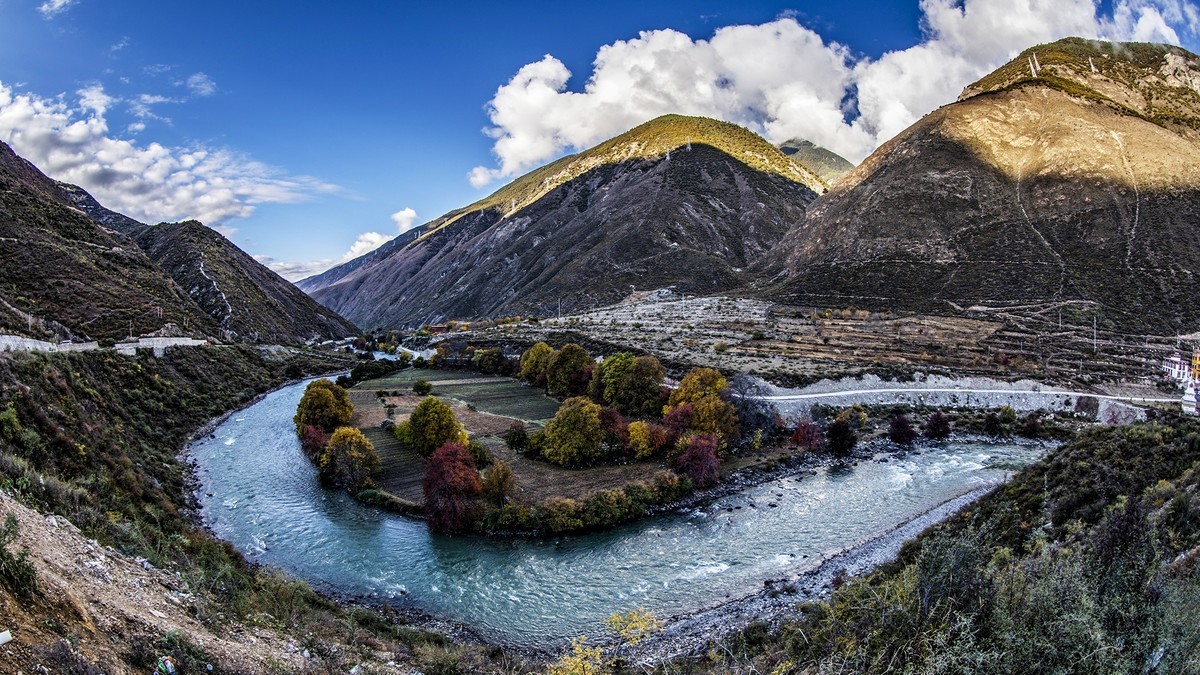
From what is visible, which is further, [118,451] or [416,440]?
[416,440]

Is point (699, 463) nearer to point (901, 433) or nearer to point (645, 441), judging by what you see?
point (645, 441)

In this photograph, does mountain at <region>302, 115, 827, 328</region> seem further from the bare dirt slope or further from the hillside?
the bare dirt slope

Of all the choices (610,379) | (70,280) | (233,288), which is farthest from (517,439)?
(233,288)

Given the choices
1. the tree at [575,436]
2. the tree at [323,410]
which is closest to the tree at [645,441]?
the tree at [575,436]

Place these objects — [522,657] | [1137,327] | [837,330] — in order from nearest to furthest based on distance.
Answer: [522,657] → [1137,327] → [837,330]

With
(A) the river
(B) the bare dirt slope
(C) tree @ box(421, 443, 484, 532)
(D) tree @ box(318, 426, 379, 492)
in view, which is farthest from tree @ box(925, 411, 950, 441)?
(B) the bare dirt slope

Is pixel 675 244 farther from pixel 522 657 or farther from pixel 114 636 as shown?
pixel 114 636

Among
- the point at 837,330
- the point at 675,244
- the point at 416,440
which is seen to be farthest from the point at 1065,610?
the point at 675,244
